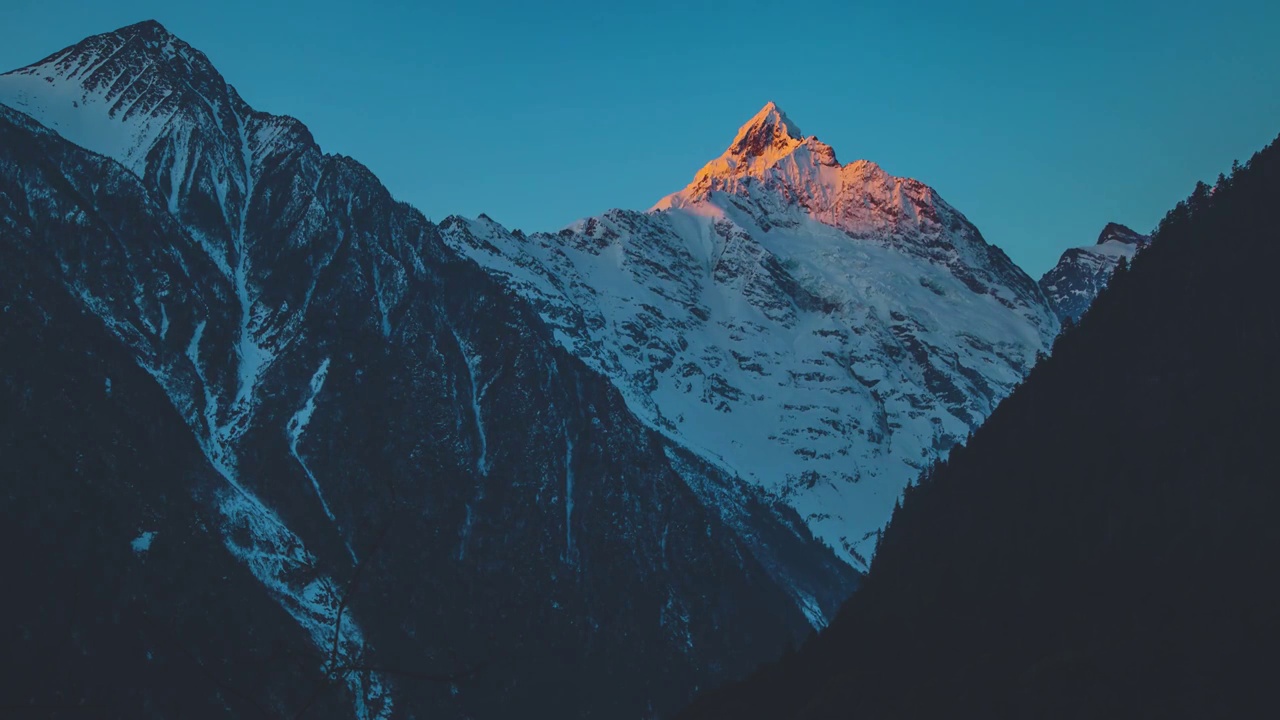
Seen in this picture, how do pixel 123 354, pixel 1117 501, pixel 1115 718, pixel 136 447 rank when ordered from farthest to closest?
pixel 123 354, pixel 136 447, pixel 1117 501, pixel 1115 718

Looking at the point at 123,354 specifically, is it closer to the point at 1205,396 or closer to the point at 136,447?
the point at 136,447

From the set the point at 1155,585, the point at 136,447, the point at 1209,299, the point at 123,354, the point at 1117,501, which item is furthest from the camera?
the point at 123,354

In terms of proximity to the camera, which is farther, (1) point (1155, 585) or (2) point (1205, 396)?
(2) point (1205, 396)

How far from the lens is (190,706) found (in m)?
150

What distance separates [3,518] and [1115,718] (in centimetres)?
13218

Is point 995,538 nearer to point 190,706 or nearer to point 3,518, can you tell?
point 190,706

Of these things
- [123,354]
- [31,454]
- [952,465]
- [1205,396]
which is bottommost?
[1205,396]

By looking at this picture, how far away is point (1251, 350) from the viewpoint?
135875 mm

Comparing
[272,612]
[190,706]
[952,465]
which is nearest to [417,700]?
[272,612]

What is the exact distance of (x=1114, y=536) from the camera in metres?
122

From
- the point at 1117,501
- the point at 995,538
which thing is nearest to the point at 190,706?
the point at 995,538

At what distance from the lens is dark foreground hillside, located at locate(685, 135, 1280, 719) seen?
311 ft

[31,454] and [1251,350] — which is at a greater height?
[31,454]

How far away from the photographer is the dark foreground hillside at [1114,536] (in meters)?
94.8
